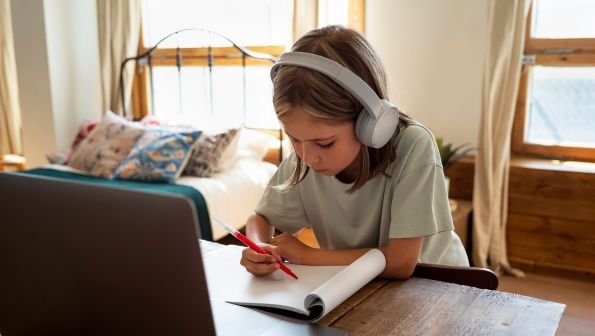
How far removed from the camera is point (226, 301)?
89 cm

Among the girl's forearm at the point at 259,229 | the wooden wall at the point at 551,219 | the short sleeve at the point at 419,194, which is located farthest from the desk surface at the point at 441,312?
the wooden wall at the point at 551,219

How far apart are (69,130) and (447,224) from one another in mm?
3341

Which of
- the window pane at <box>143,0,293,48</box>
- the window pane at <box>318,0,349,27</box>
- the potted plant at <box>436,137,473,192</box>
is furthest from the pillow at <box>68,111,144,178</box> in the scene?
the potted plant at <box>436,137,473,192</box>

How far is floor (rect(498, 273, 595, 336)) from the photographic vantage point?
2.16 m

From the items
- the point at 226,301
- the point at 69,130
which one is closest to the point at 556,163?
the point at 226,301

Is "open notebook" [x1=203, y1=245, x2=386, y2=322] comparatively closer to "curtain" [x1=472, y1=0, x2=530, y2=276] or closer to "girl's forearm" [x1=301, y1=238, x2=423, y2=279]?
"girl's forearm" [x1=301, y1=238, x2=423, y2=279]

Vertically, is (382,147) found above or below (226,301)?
above

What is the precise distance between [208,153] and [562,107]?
1.83 metres

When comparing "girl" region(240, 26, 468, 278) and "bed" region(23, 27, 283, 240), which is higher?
"girl" region(240, 26, 468, 278)

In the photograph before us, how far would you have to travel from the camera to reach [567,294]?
2.44 m

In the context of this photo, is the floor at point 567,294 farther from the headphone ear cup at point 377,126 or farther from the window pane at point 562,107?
the headphone ear cup at point 377,126

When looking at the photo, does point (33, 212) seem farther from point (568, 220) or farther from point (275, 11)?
point (275, 11)

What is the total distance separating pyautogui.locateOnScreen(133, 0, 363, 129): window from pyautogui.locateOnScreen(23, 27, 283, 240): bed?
28 cm

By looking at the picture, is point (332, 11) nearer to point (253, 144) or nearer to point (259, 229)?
point (253, 144)
